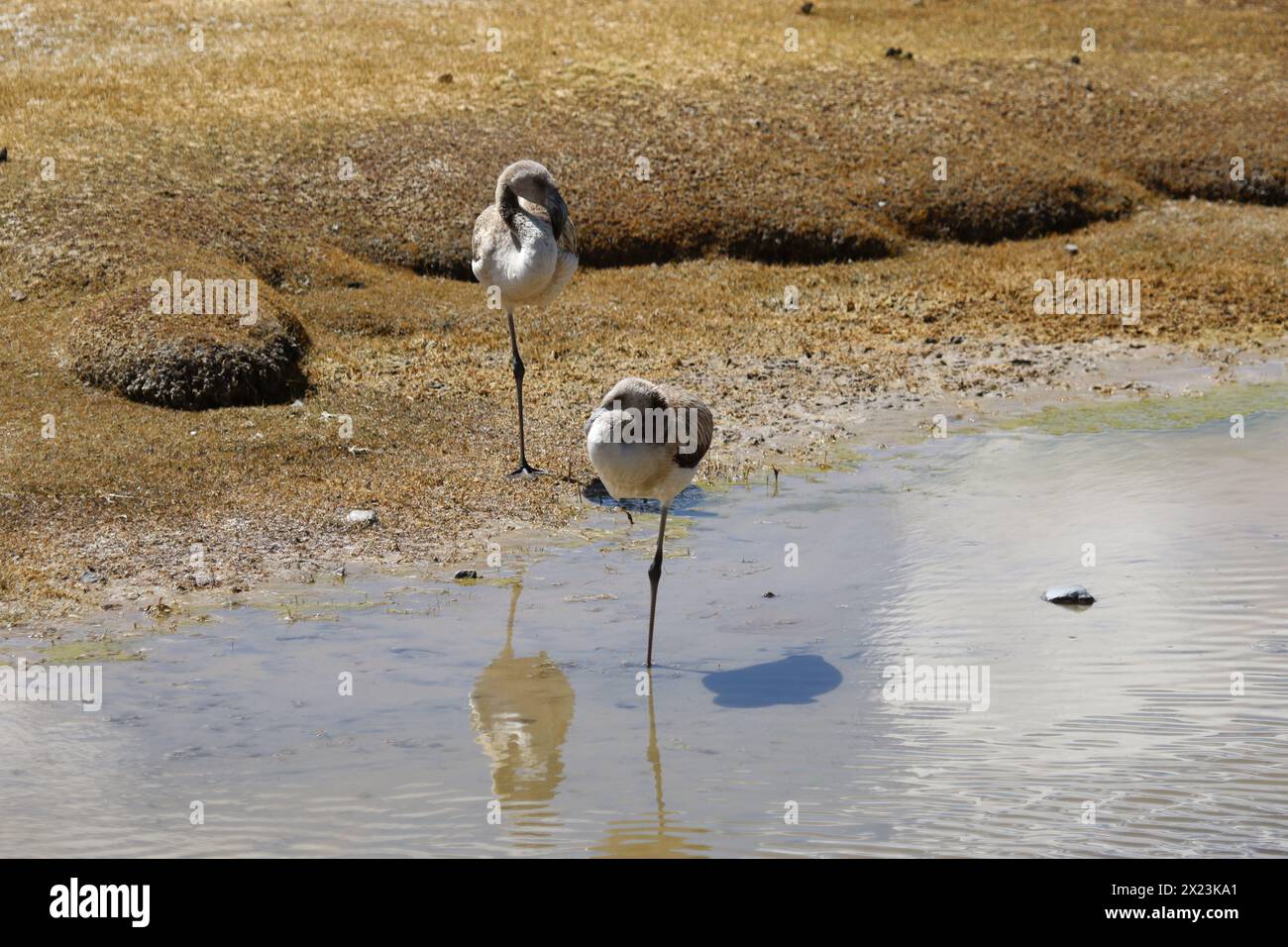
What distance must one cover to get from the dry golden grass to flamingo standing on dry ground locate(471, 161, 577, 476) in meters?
1.43

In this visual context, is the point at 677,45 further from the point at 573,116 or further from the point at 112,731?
the point at 112,731

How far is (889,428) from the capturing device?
570 inches

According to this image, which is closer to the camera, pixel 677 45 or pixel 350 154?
pixel 350 154

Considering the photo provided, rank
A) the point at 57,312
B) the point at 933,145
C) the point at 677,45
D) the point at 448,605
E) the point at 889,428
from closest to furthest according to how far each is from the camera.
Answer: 1. the point at 448,605
2. the point at 889,428
3. the point at 57,312
4. the point at 933,145
5. the point at 677,45

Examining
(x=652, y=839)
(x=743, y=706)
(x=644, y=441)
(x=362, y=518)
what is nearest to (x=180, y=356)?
(x=362, y=518)

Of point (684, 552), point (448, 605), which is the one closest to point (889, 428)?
point (684, 552)

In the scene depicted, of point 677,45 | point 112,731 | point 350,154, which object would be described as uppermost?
point 677,45

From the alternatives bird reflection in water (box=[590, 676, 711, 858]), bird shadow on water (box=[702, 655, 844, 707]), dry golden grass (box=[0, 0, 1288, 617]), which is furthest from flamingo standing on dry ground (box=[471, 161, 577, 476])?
bird reflection in water (box=[590, 676, 711, 858])

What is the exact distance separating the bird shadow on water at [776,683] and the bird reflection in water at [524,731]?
3.16 ft

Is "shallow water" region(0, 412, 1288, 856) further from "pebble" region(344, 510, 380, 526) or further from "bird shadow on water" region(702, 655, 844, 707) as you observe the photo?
"pebble" region(344, 510, 380, 526)

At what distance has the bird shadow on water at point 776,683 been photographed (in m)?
8.69

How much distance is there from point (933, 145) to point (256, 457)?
45.0 feet

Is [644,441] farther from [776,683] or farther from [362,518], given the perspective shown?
[362,518]

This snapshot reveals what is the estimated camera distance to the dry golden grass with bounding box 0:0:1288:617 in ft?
42.5
